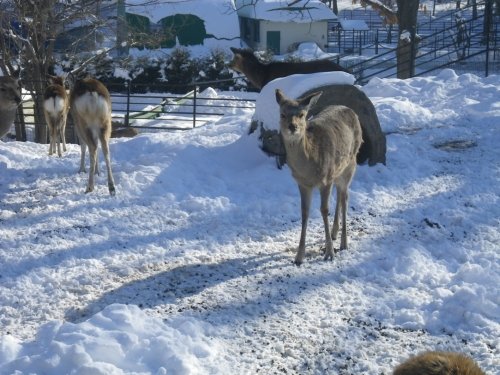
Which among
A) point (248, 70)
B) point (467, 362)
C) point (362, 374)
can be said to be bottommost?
point (362, 374)

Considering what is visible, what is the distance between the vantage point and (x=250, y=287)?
641cm

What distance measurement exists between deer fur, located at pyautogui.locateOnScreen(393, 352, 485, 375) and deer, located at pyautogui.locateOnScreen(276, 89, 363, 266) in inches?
143

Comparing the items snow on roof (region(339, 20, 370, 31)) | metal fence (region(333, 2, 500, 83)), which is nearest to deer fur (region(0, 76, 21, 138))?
metal fence (region(333, 2, 500, 83))

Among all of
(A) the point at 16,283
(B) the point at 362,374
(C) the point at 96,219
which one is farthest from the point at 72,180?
(B) the point at 362,374

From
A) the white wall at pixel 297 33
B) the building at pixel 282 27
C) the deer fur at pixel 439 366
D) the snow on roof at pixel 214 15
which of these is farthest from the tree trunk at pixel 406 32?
the white wall at pixel 297 33

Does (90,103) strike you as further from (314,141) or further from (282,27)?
(282,27)

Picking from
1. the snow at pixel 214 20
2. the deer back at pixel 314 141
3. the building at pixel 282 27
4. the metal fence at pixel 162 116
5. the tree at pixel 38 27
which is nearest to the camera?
the deer back at pixel 314 141

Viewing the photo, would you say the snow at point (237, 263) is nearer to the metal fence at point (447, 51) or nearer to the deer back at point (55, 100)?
the deer back at point (55, 100)

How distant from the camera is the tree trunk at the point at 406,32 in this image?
19703 mm

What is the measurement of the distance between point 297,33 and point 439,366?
40.1 metres

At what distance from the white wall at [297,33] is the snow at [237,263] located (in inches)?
1222

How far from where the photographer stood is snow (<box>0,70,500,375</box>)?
199 inches

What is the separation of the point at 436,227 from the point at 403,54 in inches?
526

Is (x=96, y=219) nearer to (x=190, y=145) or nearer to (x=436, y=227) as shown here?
(x=190, y=145)
